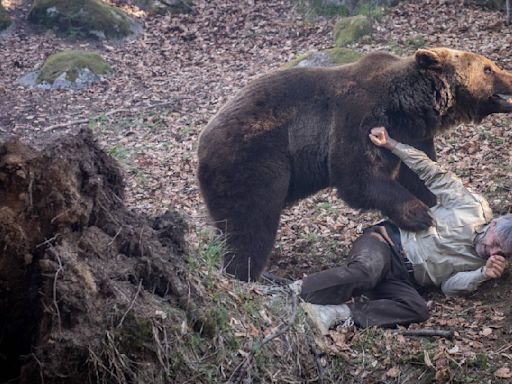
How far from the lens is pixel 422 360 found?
5.63 meters

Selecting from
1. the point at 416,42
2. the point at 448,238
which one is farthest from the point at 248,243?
the point at 416,42

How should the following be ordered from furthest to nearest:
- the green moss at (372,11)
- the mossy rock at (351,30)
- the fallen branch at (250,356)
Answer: the green moss at (372,11) → the mossy rock at (351,30) → the fallen branch at (250,356)

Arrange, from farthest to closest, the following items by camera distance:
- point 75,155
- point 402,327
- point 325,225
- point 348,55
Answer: point 348,55 < point 325,225 < point 402,327 < point 75,155

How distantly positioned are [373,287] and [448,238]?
868 mm

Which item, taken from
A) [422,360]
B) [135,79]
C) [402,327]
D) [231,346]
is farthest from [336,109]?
[135,79]

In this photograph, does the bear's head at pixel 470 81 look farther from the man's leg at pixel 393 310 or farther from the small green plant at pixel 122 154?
the small green plant at pixel 122 154

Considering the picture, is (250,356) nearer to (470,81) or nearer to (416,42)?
(470,81)

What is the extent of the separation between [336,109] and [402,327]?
8.13 ft

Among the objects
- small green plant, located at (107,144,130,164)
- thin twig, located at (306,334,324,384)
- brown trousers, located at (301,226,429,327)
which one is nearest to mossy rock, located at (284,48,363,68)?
small green plant, located at (107,144,130,164)

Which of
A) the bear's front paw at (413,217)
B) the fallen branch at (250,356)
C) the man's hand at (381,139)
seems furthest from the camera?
the man's hand at (381,139)

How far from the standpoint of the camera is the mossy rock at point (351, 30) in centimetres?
1450

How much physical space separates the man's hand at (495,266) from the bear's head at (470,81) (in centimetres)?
213

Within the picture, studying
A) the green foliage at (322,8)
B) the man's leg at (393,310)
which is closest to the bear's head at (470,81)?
the man's leg at (393,310)

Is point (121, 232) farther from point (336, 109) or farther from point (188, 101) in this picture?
point (188, 101)
